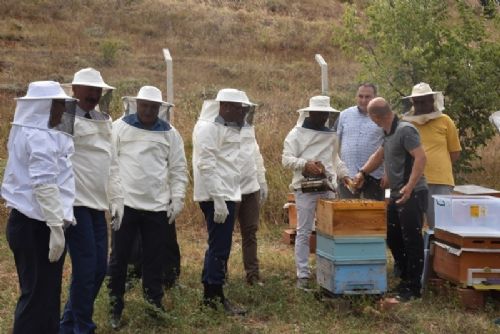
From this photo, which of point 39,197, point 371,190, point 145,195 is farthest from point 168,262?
point 39,197

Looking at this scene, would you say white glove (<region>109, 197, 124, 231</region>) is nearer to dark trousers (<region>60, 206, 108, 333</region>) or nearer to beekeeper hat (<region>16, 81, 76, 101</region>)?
dark trousers (<region>60, 206, 108, 333</region>)

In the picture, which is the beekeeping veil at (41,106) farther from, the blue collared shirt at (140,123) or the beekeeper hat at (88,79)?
the blue collared shirt at (140,123)

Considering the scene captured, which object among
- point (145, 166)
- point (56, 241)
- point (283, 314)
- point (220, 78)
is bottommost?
point (283, 314)

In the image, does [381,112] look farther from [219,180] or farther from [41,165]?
[41,165]

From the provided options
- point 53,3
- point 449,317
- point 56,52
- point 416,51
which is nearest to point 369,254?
point 449,317

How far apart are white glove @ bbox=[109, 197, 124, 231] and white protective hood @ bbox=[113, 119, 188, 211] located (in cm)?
21

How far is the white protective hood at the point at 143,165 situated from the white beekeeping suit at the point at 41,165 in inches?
46.4

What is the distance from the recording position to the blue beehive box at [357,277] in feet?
21.5

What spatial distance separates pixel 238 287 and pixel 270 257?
151 cm

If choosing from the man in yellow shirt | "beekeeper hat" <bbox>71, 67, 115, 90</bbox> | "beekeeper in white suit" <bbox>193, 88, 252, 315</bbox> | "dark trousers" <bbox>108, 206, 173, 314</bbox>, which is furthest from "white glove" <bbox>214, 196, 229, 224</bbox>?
the man in yellow shirt

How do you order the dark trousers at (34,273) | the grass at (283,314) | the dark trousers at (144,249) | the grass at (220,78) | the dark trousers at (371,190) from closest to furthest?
the dark trousers at (34,273)
the dark trousers at (144,249)
the grass at (283,314)
the grass at (220,78)
the dark trousers at (371,190)

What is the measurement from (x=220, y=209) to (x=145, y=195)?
72cm

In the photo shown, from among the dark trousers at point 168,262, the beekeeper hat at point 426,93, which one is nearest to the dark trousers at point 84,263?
the dark trousers at point 168,262

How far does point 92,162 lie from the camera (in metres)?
5.46
